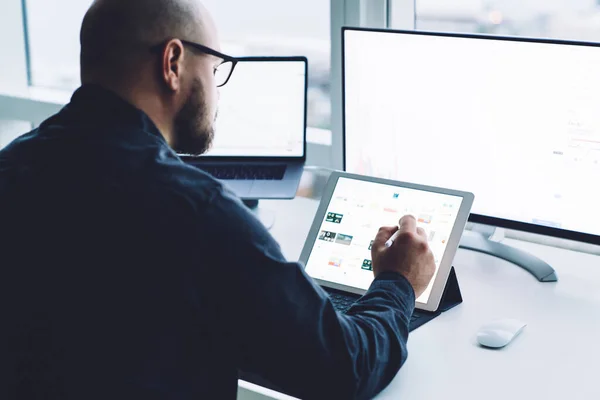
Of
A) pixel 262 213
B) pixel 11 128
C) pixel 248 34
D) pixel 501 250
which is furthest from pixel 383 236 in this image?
pixel 11 128

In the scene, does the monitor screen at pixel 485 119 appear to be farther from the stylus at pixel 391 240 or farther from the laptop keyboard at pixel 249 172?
the stylus at pixel 391 240

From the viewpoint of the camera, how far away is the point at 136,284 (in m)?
1.04

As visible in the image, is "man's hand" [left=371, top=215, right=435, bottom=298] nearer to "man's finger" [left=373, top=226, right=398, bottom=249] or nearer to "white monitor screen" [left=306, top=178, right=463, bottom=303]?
"man's finger" [left=373, top=226, right=398, bottom=249]

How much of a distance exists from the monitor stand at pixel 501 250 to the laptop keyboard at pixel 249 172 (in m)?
0.47

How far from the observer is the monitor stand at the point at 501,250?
1.73 metres

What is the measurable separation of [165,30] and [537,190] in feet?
2.82

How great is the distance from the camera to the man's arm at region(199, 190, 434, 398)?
1.06 metres

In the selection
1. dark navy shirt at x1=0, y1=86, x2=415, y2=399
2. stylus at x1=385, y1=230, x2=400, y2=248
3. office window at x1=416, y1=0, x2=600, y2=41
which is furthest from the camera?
office window at x1=416, y1=0, x2=600, y2=41

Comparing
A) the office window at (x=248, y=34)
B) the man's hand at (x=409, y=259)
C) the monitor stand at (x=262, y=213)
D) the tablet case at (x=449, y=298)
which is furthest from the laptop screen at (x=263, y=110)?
the man's hand at (x=409, y=259)

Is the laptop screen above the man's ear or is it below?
below

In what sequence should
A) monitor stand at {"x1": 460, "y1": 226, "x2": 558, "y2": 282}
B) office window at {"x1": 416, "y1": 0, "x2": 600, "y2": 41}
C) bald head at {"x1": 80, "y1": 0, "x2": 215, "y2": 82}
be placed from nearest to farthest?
bald head at {"x1": 80, "y1": 0, "x2": 215, "y2": 82}
monitor stand at {"x1": 460, "y1": 226, "x2": 558, "y2": 282}
office window at {"x1": 416, "y1": 0, "x2": 600, "y2": 41}

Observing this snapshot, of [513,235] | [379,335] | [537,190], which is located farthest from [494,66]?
[379,335]

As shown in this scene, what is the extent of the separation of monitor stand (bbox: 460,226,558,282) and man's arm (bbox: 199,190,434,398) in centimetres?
64

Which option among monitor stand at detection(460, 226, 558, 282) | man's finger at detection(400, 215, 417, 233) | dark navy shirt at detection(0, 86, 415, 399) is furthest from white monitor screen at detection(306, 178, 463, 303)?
dark navy shirt at detection(0, 86, 415, 399)
